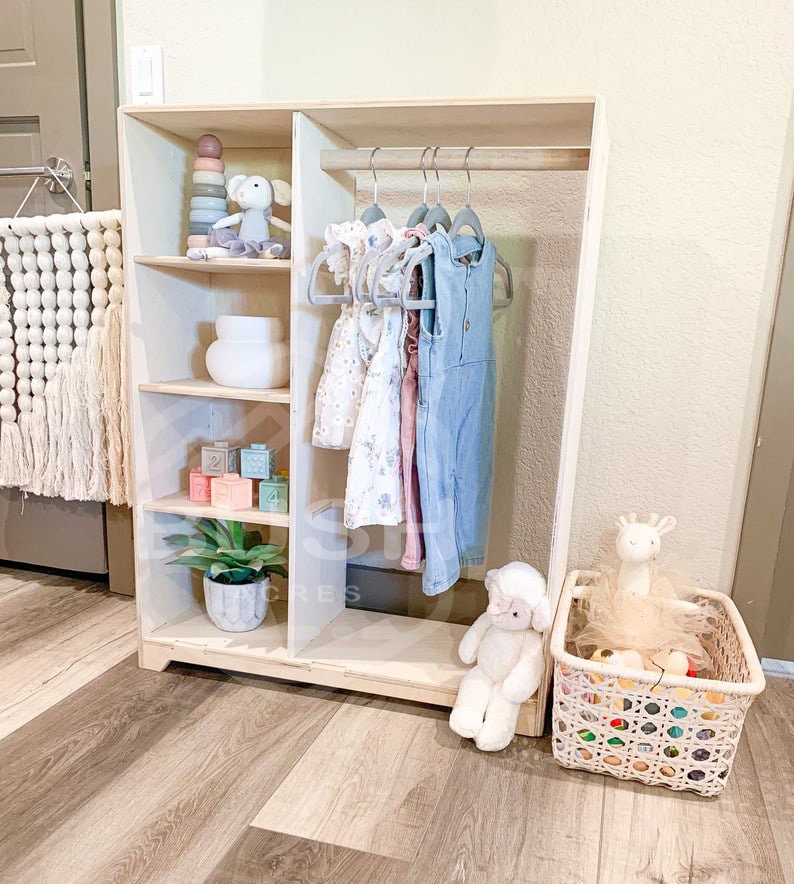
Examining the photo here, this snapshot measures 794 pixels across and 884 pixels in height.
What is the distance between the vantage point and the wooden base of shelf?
1672mm

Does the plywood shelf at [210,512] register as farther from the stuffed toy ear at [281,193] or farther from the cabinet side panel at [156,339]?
the stuffed toy ear at [281,193]

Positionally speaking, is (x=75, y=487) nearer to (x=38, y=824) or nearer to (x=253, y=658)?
(x=253, y=658)

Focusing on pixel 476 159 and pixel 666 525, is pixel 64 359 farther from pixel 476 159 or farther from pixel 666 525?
pixel 666 525

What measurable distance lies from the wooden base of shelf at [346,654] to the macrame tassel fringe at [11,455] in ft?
2.45

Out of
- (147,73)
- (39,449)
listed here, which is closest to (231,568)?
(39,449)

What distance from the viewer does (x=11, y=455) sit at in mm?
2227

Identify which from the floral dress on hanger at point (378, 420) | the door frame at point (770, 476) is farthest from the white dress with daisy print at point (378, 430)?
the door frame at point (770, 476)

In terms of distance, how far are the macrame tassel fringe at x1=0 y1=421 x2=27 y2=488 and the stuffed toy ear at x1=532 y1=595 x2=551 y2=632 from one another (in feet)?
5.26

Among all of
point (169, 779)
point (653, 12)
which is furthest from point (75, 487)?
point (653, 12)

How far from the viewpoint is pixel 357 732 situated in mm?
1585

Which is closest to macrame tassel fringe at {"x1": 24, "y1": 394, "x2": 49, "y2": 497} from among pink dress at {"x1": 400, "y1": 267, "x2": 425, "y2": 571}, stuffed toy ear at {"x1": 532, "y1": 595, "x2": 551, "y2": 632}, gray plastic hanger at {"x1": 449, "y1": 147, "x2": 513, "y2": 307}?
pink dress at {"x1": 400, "y1": 267, "x2": 425, "y2": 571}

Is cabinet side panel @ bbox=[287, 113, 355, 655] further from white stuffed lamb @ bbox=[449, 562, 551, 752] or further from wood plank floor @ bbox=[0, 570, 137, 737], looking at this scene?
wood plank floor @ bbox=[0, 570, 137, 737]

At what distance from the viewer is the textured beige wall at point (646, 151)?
164 centimetres

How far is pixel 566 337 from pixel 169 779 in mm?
1317
